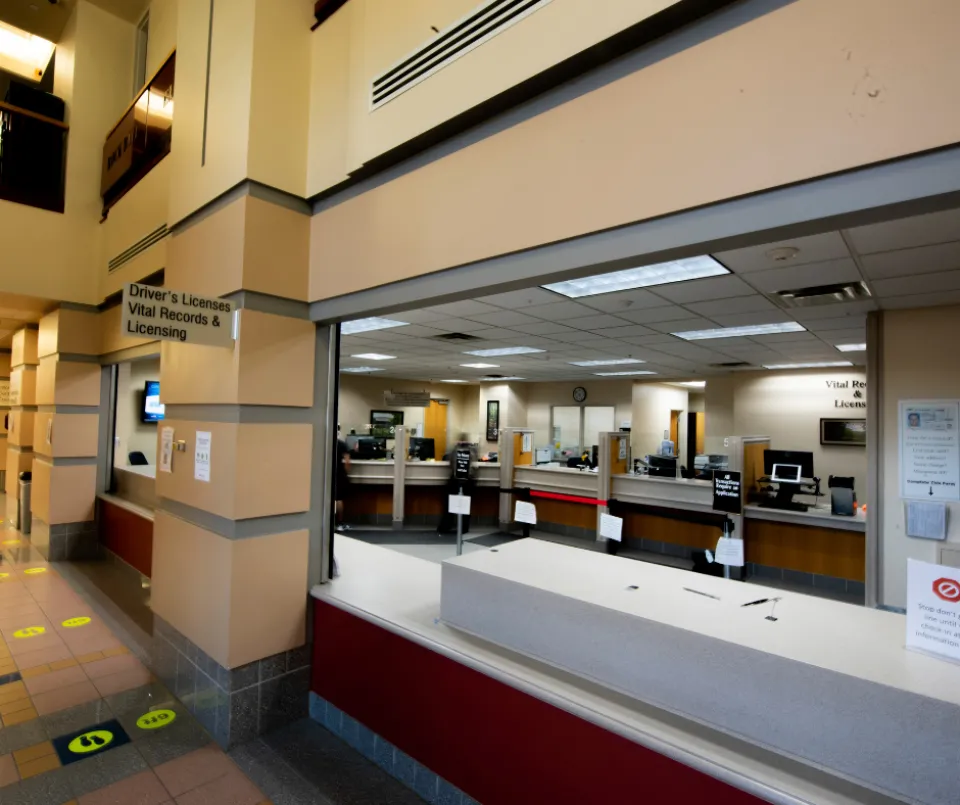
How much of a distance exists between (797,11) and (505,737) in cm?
254

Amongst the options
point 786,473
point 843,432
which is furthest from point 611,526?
point 843,432

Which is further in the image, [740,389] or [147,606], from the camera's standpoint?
[740,389]

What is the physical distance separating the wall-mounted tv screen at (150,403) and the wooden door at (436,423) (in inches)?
327

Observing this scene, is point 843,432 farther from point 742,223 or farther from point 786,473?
point 742,223

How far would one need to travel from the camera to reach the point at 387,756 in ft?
8.12

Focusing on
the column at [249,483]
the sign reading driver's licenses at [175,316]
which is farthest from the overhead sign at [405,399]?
the sign reading driver's licenses at [175,316]

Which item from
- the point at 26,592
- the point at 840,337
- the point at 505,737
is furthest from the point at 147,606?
the point at 840,337

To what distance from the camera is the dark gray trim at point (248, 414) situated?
2.64 metres

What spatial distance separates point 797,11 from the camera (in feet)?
4.44

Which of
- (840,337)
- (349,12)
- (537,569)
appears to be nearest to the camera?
(537,569)

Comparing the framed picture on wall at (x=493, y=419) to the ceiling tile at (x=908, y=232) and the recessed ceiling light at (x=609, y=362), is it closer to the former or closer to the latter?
the recessed ceiling light at (x=609, y=362)

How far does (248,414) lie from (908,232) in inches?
148

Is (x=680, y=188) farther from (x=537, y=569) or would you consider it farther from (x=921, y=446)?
(x=921, y=446)

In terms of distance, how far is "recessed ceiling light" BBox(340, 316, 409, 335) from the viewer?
245 inches
